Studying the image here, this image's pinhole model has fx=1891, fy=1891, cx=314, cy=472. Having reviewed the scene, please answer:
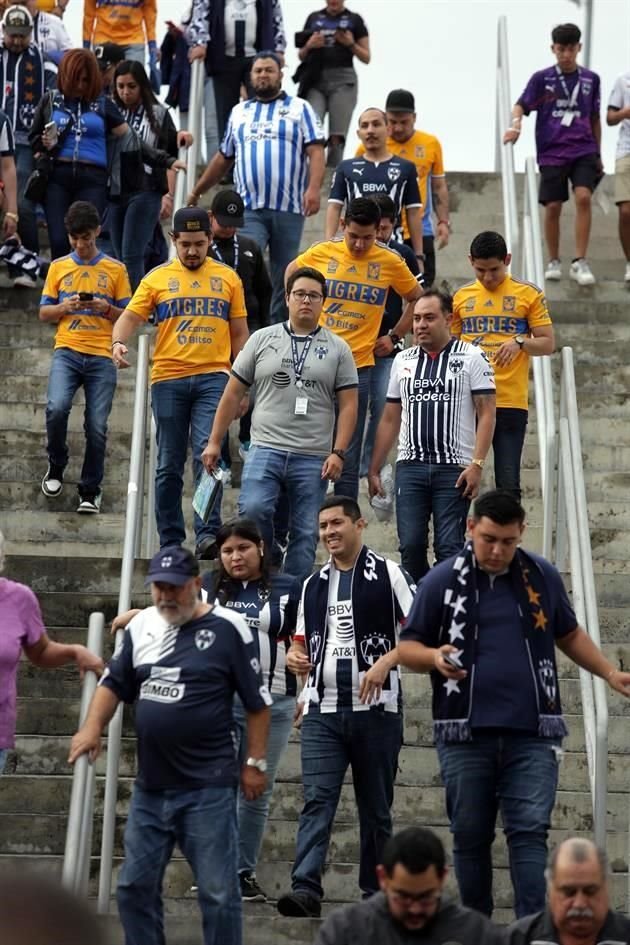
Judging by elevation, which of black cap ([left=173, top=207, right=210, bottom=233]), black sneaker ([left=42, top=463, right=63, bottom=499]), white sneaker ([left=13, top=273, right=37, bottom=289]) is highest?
white sneaker ([left=13, top=273, right=37, bottom=289])

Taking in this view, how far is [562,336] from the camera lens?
1279 centimetres

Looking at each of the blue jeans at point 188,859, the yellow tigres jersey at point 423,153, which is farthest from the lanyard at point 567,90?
the blue jeans at point 188,859

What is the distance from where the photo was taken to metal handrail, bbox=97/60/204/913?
749 cm

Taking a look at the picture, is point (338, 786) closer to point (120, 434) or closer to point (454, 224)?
point (120, 434)

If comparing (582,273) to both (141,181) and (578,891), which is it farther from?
(578,891)

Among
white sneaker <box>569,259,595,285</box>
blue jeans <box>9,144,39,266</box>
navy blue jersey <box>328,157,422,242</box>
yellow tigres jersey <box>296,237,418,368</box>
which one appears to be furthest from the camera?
white sneaker <box>569,259,595,285</box>

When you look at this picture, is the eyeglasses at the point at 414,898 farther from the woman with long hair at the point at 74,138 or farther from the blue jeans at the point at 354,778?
the woman with long hair at the point at 74,138

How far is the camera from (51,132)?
39.9 ft

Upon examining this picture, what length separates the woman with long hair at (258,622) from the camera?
297 inches

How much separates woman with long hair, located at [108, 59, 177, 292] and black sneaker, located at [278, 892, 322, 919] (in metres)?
6.09

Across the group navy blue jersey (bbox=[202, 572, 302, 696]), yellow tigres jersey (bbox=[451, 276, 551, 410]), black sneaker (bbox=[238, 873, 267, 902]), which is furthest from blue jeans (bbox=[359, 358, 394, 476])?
black sneaker (bbox=[238, 873, 267, 902])

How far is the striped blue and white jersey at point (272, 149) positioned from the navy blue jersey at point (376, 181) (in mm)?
485

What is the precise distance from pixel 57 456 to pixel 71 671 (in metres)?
2.02

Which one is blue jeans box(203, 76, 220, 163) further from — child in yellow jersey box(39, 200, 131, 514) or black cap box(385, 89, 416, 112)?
child in yellow jersey box(39, 200, 131, 514)
